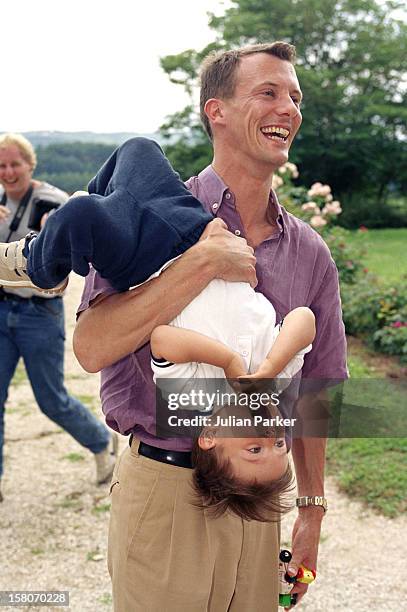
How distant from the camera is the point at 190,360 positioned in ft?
5.32

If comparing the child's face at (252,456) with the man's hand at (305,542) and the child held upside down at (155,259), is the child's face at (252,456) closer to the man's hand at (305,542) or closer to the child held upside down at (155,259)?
the child held upside down at (155,259)

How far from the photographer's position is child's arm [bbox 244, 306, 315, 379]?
5.55 ft

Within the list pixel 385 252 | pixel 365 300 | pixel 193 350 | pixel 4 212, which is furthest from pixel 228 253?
pixel 385 252

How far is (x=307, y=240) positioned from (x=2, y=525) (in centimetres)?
310

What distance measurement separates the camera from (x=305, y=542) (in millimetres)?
2148

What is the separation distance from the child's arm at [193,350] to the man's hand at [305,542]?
0.75m

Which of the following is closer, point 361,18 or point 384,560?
point 384,560

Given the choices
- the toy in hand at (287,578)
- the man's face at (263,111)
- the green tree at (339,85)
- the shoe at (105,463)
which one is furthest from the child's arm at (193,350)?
the green tree at (339,85)

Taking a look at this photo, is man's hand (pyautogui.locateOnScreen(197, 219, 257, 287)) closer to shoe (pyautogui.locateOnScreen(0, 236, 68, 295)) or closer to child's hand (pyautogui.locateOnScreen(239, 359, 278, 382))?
child's hand (pyautogui.locateOnScreen(239, 359, 278, 382))

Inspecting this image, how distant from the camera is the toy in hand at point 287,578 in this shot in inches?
83.0

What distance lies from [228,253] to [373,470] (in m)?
3.46

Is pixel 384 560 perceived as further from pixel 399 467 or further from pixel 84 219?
pixel 84 219

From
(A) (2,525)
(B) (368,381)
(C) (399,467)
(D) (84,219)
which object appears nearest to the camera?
(D) (84,219)

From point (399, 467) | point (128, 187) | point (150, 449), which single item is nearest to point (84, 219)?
point (128, 187)
